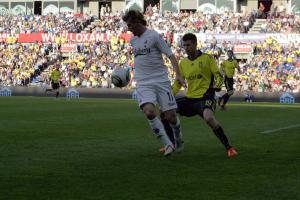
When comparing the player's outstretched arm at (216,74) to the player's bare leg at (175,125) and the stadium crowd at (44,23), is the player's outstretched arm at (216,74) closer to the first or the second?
the player's bare leg at (175,125)

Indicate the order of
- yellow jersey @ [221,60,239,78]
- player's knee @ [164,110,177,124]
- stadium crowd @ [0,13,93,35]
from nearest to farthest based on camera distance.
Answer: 1. player's knee @ [164,110,177,124]
2. yellow jersey @ [221,60,239,78]
3. stadium crowd @ [0,13,93,35]

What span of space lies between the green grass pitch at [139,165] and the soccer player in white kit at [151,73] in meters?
0.66

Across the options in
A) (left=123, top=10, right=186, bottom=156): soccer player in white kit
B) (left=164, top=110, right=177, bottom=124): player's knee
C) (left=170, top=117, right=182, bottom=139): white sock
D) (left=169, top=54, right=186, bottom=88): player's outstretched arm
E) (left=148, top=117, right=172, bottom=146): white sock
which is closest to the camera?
(left=169, top=54, right=186, bottom=88): player's outstretched arm

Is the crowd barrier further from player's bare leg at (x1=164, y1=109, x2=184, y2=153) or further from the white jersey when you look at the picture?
the white jersey

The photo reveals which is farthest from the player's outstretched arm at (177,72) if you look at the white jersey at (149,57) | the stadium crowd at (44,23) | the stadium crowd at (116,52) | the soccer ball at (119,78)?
the stadium crowd at (44,23)

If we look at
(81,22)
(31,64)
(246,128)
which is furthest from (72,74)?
(246,128)

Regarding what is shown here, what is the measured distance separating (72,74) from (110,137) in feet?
117

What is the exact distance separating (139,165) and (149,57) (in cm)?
180

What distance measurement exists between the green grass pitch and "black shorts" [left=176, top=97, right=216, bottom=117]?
2.19 feet

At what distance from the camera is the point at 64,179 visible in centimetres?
870

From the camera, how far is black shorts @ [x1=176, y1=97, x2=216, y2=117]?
38.3 ft

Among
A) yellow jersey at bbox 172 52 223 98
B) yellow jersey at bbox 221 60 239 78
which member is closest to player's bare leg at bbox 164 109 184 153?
yellow jersey at bbox 172 52 223 98

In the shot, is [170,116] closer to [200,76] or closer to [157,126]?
[157,126]

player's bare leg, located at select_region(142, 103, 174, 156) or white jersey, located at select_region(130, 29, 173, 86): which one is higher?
white jersey, located at select_region(130, 29, 173, 86)
